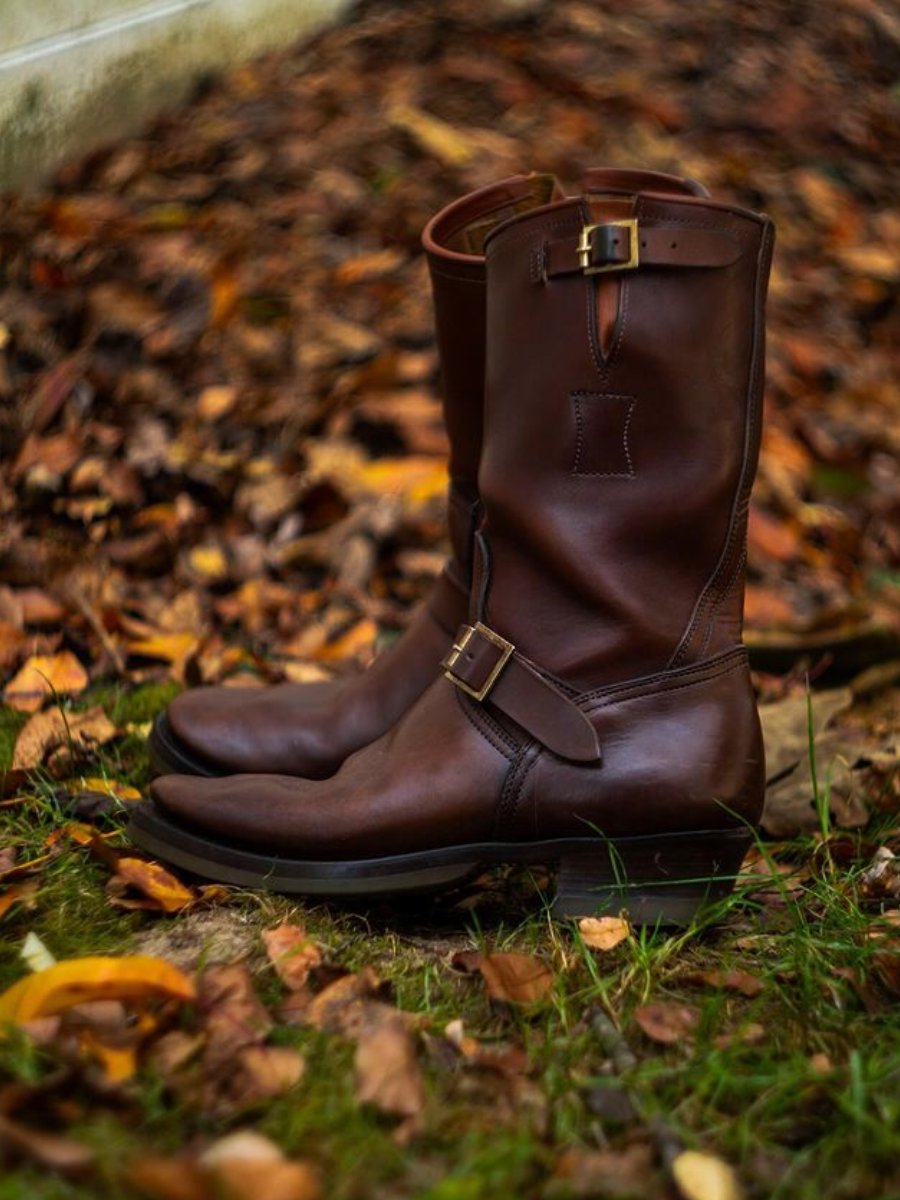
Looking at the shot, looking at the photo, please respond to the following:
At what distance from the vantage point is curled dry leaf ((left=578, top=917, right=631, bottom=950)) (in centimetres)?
141

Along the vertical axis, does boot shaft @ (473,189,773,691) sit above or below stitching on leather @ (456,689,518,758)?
above

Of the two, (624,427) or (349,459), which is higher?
(624,427)

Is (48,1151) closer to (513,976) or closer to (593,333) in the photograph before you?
(513,976)

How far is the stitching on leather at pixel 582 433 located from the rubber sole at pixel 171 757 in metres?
0.72

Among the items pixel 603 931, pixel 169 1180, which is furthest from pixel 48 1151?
pixel 603 931

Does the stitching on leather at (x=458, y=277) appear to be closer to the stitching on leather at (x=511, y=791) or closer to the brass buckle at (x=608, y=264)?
the brass buckle at (x=608, y=264)

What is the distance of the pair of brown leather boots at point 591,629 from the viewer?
4.75 ft

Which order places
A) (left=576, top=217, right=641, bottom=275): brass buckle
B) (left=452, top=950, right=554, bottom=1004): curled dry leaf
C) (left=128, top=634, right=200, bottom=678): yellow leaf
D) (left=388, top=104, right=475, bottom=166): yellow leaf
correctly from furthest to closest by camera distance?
(left=388, top=104, right=475, bottom=166): yellow leaf → (left=128, top=634, right=200, bottom=678): yellow leaf → (left=576, top=217, right=641, bottom=275): brass buckle → (left=452, top=950, right=554, bottom=1004): curled dry leaf

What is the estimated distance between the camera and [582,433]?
1.47m

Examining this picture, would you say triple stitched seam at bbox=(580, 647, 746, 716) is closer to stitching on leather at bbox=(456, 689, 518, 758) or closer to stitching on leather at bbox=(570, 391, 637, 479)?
stitching on leather at bbox=(456, 689, 518, 758)

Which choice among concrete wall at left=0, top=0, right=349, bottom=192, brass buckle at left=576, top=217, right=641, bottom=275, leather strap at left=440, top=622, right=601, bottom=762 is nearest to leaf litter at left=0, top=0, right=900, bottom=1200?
concrete wall at left=0, top=0, right=349, bottom=192

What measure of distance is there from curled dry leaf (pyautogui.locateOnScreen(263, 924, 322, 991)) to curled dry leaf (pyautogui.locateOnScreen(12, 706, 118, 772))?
2.02 feet

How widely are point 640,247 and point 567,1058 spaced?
87cm

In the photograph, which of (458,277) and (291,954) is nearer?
(291,954)
